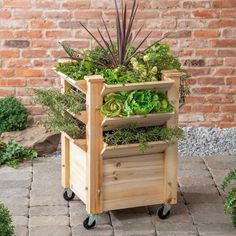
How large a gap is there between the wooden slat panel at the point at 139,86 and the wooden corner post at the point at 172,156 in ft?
0.21

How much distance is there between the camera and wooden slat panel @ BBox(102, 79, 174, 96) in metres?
4.70

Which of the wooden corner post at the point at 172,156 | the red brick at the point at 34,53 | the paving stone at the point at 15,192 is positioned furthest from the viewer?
the red brick at the point at 34,53

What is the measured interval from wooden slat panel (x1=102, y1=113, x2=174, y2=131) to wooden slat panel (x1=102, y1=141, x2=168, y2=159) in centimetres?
12

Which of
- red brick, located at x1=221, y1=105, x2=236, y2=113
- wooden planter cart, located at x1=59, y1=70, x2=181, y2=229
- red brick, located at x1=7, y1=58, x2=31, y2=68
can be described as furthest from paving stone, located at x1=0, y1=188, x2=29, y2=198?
red brick, located at x1=221, y1=105, x2=236, y2=113

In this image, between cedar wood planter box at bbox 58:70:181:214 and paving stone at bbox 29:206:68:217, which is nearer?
cedar wood planter box at bbox 58:70:181:214

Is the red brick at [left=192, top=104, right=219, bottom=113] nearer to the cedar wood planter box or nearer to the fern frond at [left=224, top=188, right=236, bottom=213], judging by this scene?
the cedar wood planter box

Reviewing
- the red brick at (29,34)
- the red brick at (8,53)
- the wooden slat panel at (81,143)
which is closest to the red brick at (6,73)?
the red brick at (8,53)

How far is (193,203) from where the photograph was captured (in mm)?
5434

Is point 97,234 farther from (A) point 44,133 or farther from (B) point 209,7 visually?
(B) point 209,7

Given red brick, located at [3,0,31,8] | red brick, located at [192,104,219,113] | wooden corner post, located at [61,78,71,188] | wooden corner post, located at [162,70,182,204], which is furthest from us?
red brick, located at [192,104,219,113]

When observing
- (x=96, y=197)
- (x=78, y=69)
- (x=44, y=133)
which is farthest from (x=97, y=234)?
(x=44, y=133)

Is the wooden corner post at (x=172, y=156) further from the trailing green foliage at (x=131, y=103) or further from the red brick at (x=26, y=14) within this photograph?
the red brick at (x=26, y=14)

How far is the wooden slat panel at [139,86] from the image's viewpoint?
470cm

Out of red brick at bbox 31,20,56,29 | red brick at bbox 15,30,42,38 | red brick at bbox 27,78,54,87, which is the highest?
red brick at bbox 31,20,56,29
